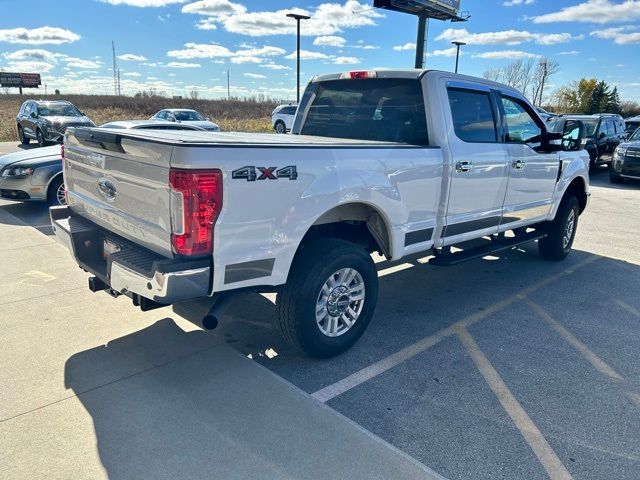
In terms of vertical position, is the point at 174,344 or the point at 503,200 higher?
the point at 503,200

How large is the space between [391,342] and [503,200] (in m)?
2.08

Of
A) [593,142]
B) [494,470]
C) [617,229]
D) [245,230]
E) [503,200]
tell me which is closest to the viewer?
[494,470]

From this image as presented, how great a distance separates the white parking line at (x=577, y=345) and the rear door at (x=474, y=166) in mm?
931

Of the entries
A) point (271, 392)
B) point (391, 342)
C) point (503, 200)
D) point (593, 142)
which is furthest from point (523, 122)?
point (593, 142)

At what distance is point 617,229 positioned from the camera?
340 inches

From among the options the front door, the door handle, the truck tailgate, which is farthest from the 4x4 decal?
the front door

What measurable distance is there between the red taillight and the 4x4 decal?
0.39ft

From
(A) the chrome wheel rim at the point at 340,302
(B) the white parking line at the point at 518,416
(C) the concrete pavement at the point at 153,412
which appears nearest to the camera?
(C) the concrete pavement at the point at 153,412

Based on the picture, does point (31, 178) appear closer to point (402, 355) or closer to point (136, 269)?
point (136, 269)

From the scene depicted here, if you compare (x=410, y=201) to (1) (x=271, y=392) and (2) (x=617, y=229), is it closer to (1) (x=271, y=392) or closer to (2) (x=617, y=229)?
(1) (x=271, y=392)

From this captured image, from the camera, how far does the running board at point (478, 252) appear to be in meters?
4.59

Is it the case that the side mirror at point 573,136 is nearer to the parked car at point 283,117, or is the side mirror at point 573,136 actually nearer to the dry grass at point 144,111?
the parked car at point 283,117

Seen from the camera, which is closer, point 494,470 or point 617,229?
point 494,470

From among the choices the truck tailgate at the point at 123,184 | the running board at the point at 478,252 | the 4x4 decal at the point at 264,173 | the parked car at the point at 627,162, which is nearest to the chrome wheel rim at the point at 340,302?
the 4x4 decal at the point at 264,173
